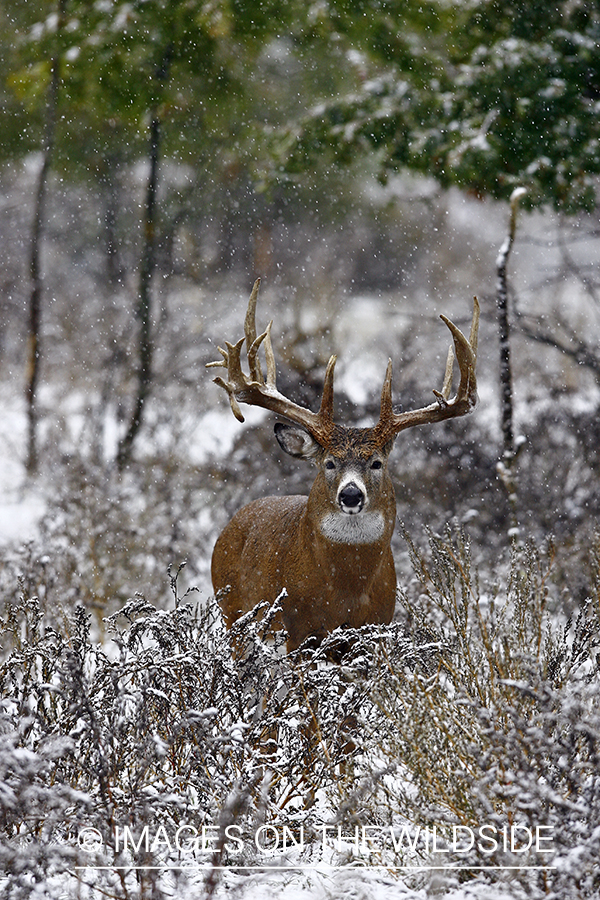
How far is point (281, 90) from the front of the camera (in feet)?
55.3

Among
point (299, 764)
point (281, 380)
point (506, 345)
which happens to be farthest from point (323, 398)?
point (281, 380)

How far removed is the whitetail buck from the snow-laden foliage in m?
0.31

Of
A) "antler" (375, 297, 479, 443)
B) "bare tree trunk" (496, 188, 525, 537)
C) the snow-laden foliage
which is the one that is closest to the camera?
the snow-laden foliage

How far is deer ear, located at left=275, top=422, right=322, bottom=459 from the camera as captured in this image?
485 cm

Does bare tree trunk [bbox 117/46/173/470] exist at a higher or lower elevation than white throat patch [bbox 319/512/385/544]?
higher

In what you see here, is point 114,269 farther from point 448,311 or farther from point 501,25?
point 501,25

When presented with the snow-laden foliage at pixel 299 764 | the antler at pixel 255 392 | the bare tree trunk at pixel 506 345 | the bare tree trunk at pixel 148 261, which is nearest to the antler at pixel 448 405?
Answer: the antler at pixel 255 392

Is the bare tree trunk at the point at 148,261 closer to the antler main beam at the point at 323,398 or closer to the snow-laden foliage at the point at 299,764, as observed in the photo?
the antler main beam at the point at 323,398

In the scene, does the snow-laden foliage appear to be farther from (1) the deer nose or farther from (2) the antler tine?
(2) the antler tine

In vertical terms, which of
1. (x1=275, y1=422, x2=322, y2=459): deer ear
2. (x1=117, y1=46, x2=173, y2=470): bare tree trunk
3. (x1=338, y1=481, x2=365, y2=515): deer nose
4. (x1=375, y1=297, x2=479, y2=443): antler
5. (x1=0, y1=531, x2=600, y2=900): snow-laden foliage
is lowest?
(x1=0, y1=531, x2=600, y2=900): snow-laden foliage

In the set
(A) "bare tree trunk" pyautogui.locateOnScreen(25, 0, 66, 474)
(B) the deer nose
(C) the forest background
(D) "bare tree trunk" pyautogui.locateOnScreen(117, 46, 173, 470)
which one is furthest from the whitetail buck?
(A) "bare tree trunk" pyautogui.locateOnScreen(25, 0, 66, 474)

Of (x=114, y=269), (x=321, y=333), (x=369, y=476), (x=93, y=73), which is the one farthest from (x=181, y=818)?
(x=114, y=269)

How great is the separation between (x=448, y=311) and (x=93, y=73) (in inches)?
435

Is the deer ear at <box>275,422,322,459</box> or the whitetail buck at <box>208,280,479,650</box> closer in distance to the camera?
the whitetail buck at <box>208,280,479,650</box>
